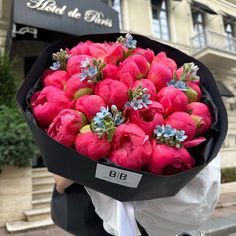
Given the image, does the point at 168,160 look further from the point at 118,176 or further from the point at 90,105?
the point at 90,105

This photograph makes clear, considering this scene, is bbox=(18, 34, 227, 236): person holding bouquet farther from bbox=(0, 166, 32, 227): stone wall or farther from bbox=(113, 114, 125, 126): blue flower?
bbox=(0, 166, 32, 227): stone wall

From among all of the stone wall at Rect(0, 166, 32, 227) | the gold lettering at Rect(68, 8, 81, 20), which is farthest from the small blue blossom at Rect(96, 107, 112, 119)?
the gold lettering at Rect(68, 8, 81, 20)

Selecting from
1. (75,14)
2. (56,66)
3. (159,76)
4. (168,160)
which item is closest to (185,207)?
(168,160)

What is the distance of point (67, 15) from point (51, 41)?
96 centimetres

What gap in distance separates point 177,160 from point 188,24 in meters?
15.4

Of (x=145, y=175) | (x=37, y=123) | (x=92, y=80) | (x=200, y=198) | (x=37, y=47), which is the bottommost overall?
(x=200, y=198)

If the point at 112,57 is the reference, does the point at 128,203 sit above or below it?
below

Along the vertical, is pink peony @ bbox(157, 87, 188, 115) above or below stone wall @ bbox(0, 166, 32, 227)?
above

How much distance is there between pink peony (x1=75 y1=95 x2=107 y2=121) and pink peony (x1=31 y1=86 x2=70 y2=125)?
0.08m

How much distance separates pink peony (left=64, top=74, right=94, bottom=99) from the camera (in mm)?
1284

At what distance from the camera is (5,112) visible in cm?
700

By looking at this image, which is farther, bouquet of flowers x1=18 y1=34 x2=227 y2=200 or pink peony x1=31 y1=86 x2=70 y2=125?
pink peony x1=31 y1=86 x2=70 y2=125

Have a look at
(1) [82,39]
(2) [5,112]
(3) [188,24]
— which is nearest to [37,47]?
(2) [5,112]

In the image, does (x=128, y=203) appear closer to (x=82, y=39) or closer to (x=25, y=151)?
(x=82, y=39)
